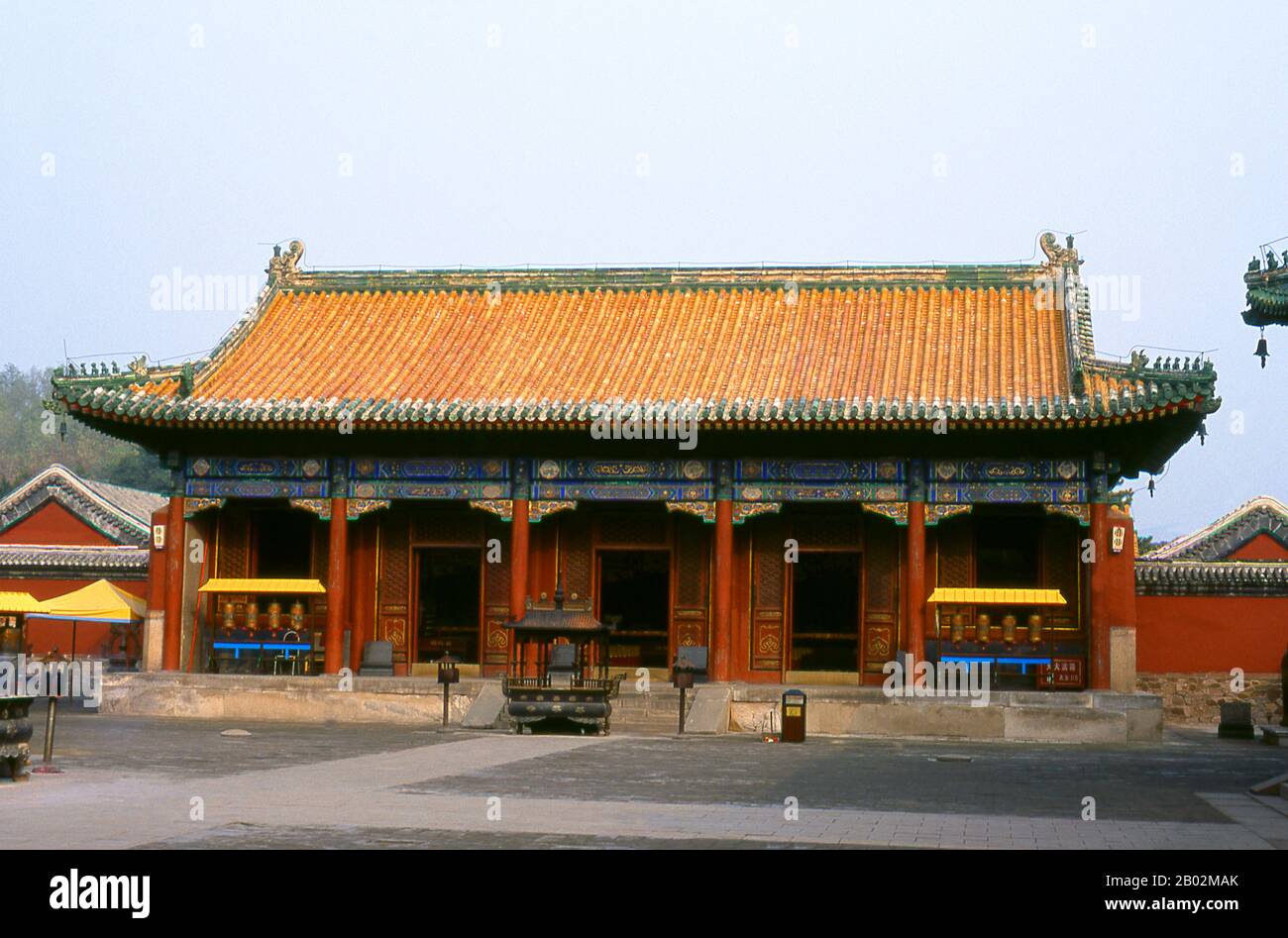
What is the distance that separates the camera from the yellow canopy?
2705 centimetres

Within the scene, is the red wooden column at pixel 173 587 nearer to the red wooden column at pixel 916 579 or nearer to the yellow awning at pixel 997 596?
the red wooden column at pixel 916 579

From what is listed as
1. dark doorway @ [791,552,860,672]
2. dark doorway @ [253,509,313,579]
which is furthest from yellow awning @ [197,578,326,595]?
dark doorway @ [791,552,860,672]

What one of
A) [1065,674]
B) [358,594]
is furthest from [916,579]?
[358,594]

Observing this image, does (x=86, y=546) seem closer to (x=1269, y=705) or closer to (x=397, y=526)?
(x=397, y=526)

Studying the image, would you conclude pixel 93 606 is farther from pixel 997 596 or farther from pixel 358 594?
pixel 997 596

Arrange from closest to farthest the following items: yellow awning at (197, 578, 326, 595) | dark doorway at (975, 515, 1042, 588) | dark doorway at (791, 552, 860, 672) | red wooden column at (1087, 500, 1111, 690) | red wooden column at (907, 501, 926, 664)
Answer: red wooden column at (1087, 500, 1111, 690)
red wooden column at (907, 501, 926, 664)
dark doorway at (975, 515, 1042, 588)
yellow awning at (197, 578, 326, 595)
dark doorway at (791, 552, 860, 672)

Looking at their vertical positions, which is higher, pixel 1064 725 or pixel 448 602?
pixel 448 602

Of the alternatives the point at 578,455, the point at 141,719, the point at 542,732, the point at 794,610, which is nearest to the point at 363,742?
the point at 542,732

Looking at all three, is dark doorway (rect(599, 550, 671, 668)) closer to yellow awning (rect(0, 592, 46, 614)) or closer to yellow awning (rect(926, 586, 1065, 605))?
yellow awning (rect(926, 586, 1065, 605))

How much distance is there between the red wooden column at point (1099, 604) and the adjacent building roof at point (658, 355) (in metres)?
2.02

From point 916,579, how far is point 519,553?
6167mm

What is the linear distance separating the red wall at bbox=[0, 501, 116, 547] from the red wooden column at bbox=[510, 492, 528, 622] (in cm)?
1277

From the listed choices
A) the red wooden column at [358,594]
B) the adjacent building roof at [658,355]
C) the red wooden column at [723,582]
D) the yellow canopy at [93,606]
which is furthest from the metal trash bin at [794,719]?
the yellow canopy at [93,606]

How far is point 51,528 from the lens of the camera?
34312 millimetres
